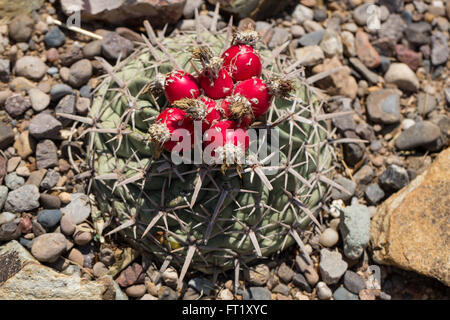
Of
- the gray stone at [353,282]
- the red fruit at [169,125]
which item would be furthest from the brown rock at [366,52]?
the red fruit at [169,125]

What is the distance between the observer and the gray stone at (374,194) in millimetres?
5070

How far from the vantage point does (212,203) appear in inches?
Result: 148

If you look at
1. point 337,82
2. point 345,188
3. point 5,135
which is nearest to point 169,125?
point 5,135

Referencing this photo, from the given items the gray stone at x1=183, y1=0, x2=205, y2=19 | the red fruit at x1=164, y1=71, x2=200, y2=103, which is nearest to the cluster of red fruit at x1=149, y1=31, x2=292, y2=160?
the red fruit at x1=164, y1=71, x2=200, y2=103

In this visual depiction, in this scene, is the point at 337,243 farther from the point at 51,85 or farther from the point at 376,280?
the point at 51,85

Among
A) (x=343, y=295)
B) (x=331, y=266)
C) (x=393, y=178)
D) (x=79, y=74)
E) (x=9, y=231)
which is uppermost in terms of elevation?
(x=79, y=74)

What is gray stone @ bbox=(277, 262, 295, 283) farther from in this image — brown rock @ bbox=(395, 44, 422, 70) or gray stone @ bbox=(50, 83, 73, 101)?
brown rock @ bbox=(395, 44, 422, 70)

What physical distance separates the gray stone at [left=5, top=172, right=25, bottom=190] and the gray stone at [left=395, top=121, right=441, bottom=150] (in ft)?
13.6

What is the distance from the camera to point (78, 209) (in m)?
4.51

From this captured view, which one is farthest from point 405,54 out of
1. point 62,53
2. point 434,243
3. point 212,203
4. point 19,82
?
point 19,82

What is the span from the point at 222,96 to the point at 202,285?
2.02m

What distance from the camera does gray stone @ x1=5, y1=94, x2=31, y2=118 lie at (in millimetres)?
4793

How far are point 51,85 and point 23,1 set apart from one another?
44.7 inches

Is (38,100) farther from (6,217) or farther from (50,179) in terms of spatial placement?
(6,217)
